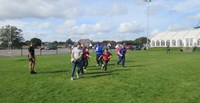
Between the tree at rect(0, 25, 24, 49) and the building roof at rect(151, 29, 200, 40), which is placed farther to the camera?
the tree at rect(0, 25, 24, 49)

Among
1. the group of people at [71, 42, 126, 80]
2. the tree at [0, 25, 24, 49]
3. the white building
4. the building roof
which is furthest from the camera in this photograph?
the tree at [0, 25, 24, 49]

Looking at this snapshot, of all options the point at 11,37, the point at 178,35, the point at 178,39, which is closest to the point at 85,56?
the point at 178,39

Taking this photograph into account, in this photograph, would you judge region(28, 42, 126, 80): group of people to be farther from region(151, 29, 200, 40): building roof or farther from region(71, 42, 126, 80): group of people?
region(151, 29, 200, 40): building roof

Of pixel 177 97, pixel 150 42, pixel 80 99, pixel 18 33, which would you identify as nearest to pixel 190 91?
pixel 177 97

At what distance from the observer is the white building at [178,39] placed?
7381 centimetres

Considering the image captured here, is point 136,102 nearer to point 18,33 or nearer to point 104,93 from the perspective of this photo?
point 104,93

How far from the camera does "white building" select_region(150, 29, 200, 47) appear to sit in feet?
242

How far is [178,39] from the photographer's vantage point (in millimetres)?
78188

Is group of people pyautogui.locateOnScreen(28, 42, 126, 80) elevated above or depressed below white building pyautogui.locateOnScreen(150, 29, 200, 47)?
below

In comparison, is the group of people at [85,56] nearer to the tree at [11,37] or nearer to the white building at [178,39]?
the white building at [178,39]

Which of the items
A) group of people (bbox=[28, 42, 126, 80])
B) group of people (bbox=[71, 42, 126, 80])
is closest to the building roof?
group of people (bbox=[71, 42, 126, 80])

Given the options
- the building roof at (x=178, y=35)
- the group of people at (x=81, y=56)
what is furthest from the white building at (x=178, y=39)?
the group of people at (x=81, y=56)

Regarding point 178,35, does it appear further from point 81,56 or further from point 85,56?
A: point 81,56

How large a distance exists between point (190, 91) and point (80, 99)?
13.9 feet
